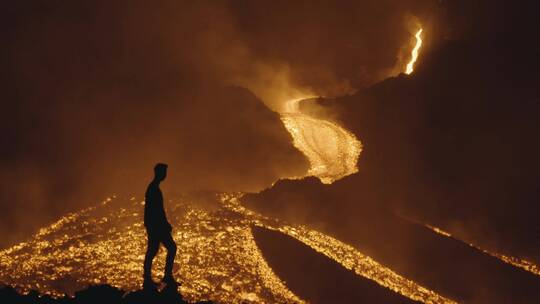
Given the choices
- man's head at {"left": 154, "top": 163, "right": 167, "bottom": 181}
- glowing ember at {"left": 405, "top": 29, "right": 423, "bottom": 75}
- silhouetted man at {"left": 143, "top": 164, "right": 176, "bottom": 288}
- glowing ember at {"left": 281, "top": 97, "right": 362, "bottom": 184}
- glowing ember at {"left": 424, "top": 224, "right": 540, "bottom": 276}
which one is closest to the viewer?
man's head at {"left": 154, "top": 163, "right": 167, "bottom": 181}

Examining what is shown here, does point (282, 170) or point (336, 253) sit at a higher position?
point (282, 170)

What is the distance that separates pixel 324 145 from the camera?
20.0 m

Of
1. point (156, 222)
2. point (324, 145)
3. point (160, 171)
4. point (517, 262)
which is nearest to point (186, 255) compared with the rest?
point (156, 222)

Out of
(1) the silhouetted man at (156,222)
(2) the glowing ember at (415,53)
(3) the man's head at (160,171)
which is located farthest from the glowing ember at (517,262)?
(2) the glowing ember at (415,53)

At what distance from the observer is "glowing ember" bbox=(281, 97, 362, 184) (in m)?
18.0

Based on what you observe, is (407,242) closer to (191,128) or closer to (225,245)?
(225,245)

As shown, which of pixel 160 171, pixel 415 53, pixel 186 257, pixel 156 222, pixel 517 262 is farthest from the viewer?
pixel 415 53

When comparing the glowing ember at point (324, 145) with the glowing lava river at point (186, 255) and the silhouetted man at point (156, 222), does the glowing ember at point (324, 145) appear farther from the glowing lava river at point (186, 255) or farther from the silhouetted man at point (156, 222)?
the silhouetted man at point (156, 222)

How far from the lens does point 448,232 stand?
49.0ft

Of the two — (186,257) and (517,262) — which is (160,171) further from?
(517,262)

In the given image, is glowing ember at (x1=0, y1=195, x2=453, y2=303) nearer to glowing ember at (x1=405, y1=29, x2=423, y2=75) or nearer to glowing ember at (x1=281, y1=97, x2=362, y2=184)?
glowing ember at (x1=281, y1=97, x2=362, y2=184)

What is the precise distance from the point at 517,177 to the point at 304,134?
696cm

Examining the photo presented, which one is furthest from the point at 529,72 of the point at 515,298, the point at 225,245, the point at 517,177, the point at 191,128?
the point at 225,245

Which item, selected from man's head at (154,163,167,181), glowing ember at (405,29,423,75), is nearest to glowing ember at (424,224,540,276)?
man's head at (154,163,167,181)
